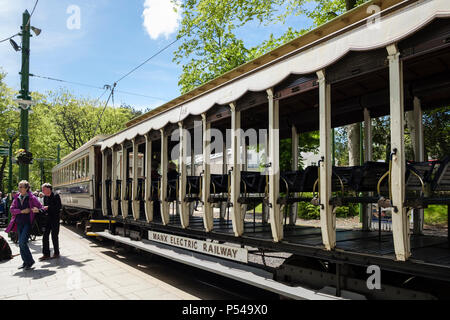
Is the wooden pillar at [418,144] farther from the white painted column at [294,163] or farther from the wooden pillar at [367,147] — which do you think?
the white painted column at [294,163]

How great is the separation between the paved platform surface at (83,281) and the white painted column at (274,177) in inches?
75.1

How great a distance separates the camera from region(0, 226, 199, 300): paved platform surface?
5391mm

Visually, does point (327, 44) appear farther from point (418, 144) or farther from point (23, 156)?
point (23, 156)

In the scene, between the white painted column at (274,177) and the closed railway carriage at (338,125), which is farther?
the white painted column at (274,177)

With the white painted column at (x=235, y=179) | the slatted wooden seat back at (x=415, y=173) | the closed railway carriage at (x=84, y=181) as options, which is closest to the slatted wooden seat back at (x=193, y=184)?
the white painted column at (x=235, y=179)

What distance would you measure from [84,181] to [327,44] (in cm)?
1027

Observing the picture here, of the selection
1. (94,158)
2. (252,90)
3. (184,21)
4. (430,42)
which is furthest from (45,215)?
(184,21)

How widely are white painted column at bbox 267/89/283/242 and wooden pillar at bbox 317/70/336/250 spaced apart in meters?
0.70

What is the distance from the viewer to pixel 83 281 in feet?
20.4

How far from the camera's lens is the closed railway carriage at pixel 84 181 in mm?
11138

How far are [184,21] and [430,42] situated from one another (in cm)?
1786

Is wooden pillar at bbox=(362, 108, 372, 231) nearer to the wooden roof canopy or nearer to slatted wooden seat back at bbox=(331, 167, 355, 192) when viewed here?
slatted wooden seat back at bbox=(331, 167, 355, 192)

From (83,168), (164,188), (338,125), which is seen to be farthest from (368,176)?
(83,168)
